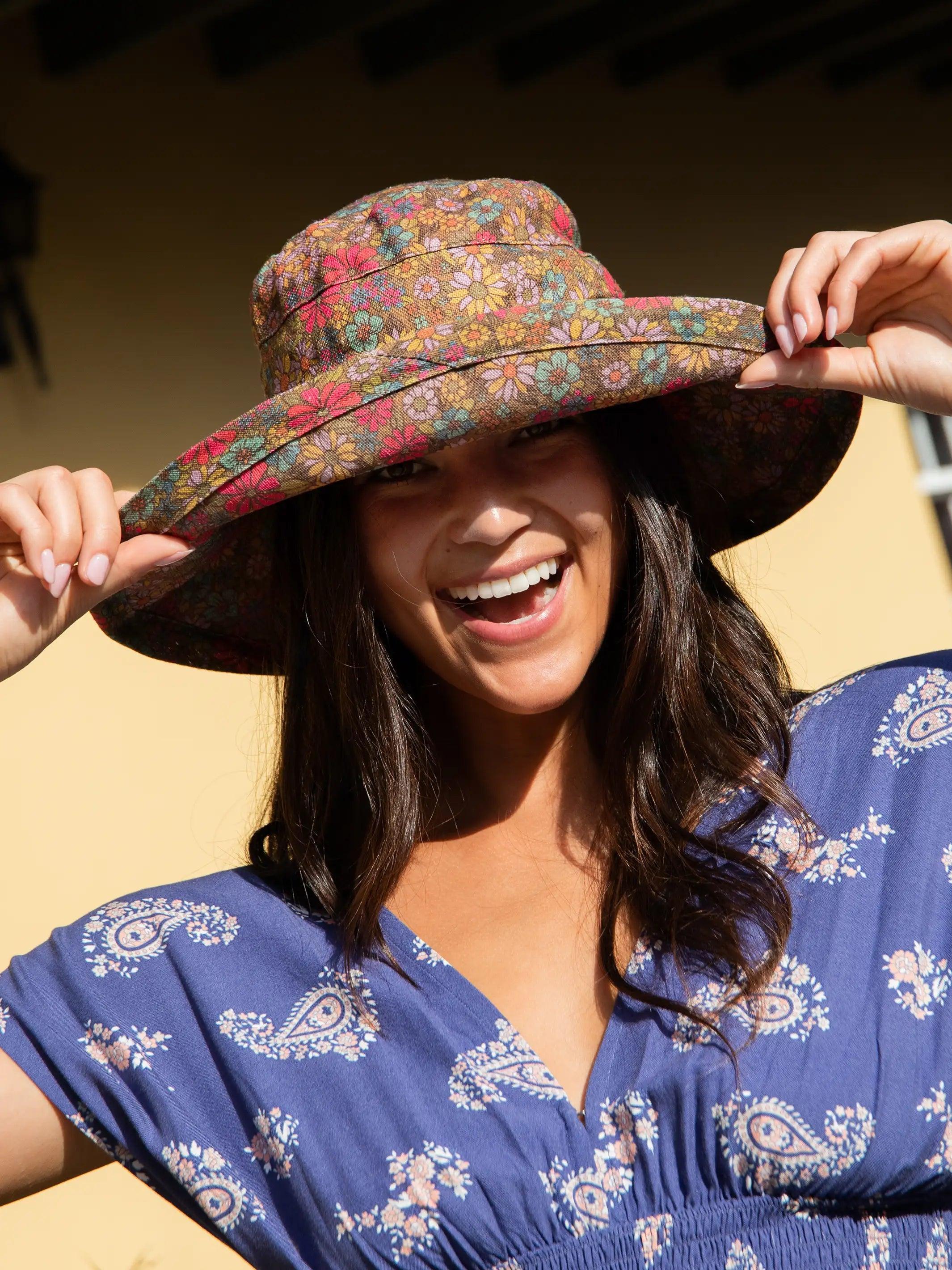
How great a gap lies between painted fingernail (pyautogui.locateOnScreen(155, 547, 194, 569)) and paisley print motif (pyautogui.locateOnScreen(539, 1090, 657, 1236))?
2.98 ft

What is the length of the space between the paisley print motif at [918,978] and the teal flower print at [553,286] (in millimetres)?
930

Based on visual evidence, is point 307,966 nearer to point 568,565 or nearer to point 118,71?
point 568,565

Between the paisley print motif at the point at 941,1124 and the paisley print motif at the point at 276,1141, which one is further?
the paisley print motif at the point at 276,1141

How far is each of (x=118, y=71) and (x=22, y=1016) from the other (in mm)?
2693

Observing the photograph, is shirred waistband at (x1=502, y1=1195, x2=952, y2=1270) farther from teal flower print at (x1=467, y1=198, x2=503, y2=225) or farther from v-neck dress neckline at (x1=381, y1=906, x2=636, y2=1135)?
teal flower print at (x1=467, y1=198, x2=503, y2=225)

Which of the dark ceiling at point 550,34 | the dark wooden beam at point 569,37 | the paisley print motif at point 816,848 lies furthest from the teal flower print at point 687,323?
the dark wooden beam at point 569,37

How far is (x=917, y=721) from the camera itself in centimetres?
181

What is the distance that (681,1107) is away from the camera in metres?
1.59

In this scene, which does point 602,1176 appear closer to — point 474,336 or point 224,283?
point 474,336

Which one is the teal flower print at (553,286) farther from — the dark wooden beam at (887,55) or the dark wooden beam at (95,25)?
the dark wooden beam at (887,55)

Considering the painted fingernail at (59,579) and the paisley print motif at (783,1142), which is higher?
the painted fingernail at (59,579)

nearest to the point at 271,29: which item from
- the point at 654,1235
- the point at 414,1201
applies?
the point at 414,1201

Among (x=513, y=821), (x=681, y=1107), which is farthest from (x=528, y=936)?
(x=681, y=1107)

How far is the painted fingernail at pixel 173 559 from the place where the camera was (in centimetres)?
183
